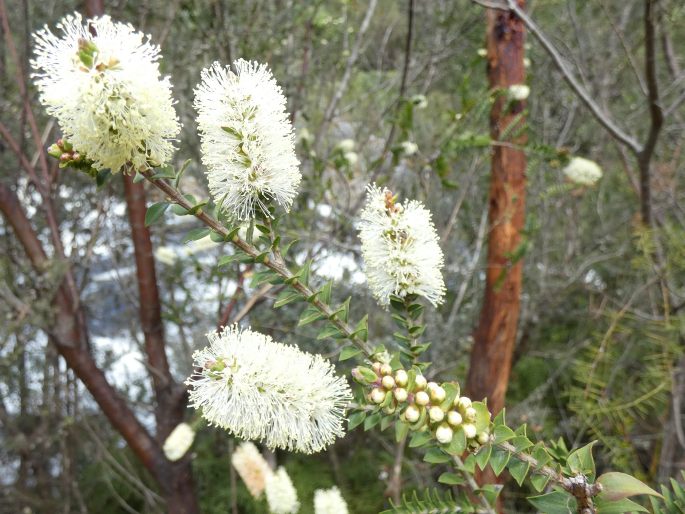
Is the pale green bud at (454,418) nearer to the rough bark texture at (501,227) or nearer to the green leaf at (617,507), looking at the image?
the green leaf at (617,507)

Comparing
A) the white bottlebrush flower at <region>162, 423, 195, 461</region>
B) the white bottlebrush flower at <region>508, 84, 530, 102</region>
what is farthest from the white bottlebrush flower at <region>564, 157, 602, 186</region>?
the white bottlebrush flower at <region>162, 423, 195, 461</region>

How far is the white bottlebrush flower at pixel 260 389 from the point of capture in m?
0.60

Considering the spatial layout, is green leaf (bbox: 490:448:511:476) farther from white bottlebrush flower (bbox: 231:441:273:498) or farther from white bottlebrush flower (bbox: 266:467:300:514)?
white bottlebrush flower (bbox: 231:441:273:498)

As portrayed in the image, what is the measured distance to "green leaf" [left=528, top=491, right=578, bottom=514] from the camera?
54 cm

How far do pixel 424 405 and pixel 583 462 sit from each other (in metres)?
0.17

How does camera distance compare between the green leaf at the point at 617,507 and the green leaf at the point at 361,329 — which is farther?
the green leaf at the point at 361,329

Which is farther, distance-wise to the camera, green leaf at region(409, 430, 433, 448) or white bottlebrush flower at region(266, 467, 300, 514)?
white bottlebrush flower at region(266, 467, 300, 514)

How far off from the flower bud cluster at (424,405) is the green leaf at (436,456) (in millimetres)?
33

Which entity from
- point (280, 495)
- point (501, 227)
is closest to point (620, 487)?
point (280, 495)

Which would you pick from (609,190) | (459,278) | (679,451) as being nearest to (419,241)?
(679,451)

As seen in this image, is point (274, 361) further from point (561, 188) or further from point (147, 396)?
point (147, 396)

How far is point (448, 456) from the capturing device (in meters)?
0.58

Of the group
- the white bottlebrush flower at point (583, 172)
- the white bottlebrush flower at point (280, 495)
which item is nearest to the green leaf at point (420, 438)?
the white bottlebrush flower at point (280, 495)

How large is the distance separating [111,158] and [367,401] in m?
0.36
